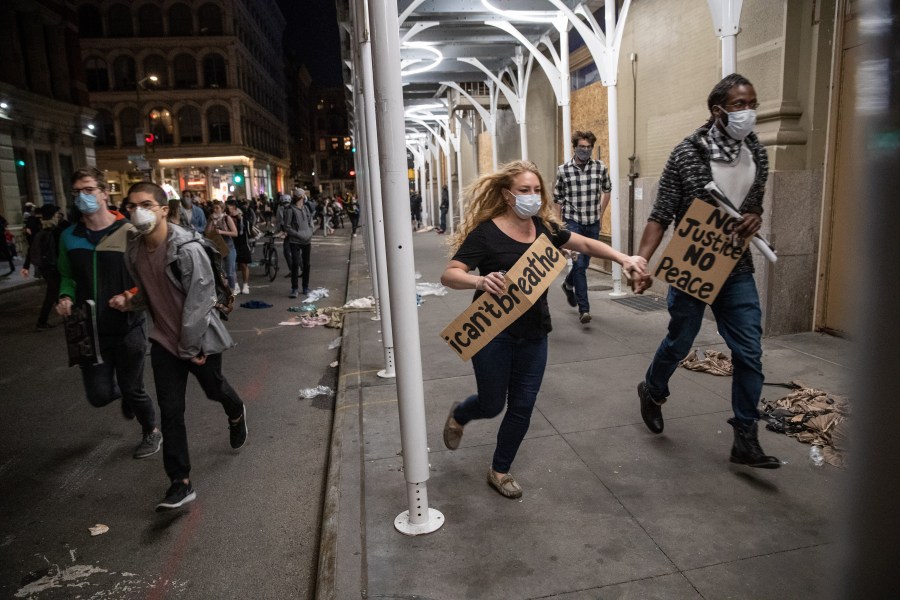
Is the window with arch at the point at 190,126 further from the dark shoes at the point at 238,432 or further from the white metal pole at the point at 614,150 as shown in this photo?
the dark shoes at the point at 238,432

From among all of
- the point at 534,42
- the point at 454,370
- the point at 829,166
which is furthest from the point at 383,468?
the point at 534,42

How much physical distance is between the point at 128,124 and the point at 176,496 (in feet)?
186

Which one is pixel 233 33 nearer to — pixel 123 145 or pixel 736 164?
pixel 123 145

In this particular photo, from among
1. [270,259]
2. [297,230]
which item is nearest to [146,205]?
[297,230]

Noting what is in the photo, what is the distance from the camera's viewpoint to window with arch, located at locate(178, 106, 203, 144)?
174ft

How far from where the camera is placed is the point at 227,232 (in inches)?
433

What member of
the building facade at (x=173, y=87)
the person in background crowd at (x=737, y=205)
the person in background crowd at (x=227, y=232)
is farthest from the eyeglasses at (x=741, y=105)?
the building facade at (x=173, y=87)

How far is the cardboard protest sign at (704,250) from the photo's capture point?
3.46 meters

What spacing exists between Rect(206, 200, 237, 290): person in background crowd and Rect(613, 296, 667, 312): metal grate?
21.6ft

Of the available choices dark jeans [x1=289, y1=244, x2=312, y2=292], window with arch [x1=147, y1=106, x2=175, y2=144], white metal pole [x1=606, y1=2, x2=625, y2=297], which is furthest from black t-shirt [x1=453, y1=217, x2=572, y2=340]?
window with arch [x1=147, y1=106, x2=175, y2=144]

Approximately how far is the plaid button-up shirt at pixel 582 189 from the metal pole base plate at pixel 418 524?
5.06m

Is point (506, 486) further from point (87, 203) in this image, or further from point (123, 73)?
point (123, 73)

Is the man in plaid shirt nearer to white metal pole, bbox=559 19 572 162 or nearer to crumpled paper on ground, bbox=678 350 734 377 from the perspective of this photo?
crumpled paper on ground, bbox=678 350 734 377

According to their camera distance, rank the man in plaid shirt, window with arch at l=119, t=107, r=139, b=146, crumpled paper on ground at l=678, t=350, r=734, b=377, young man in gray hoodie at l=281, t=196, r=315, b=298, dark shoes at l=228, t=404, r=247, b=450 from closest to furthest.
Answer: dark shoes at l=228, t=404, r=247, b=450 → crumpled paper on ground at l=678, t=350, r=734, b=377 → the man in plaid shirt → young man in gray hoodie at l=281, t=196, r=315, b=298 → window with arch at l=119, t=107, r=139, b=146
